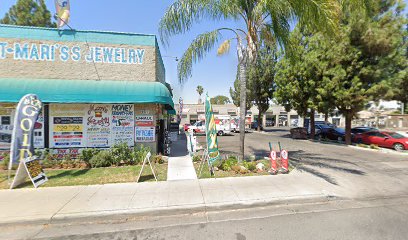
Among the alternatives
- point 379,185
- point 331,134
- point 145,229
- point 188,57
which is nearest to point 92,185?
point 145,229

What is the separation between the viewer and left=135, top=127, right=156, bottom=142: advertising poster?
9289 millimetres

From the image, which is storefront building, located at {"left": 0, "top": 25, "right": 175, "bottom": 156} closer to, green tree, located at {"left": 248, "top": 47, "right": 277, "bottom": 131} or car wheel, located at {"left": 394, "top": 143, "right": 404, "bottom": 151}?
car wheel, located at {"left": 394, "top": 143, "right": 404, "bottom": 151}

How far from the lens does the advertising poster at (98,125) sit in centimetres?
885

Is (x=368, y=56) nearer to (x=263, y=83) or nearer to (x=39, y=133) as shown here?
(x=263, y=83)

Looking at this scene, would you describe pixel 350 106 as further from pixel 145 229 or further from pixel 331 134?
pixel 145 229

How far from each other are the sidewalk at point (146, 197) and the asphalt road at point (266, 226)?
256 mm

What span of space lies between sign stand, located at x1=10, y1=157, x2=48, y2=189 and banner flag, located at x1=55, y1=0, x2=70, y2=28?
615cm

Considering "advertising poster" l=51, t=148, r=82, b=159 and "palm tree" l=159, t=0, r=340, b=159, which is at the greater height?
"palm tree" l=159, t=0, r=340, b=159

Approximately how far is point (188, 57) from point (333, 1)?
217 inches

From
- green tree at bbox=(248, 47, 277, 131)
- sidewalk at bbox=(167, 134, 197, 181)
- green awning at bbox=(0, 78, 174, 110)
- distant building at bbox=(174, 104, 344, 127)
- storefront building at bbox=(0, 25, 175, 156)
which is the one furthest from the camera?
distant building at bbox=(174, 104, 344, 127)

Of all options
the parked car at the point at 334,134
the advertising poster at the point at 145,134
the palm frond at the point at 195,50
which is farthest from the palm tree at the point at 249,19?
the parked car at the point at 334,134

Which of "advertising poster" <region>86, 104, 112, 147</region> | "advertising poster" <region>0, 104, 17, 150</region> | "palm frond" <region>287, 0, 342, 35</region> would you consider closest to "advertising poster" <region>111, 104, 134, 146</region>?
"advertising poster" <region>86, 104, 112, 147</region>

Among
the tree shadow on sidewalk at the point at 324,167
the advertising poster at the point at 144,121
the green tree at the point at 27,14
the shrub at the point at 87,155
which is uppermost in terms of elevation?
the green tree at the point at 27,14

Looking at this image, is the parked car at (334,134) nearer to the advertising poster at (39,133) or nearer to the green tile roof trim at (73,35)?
the green tile roof trim at (73,35)
